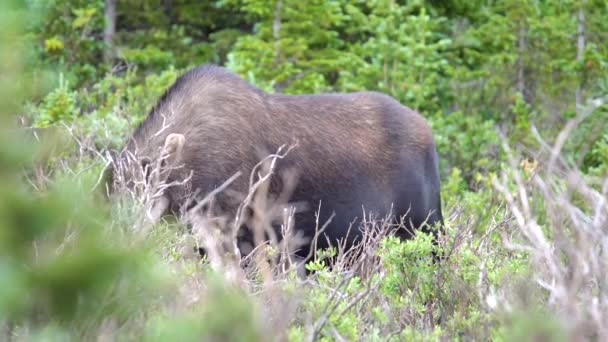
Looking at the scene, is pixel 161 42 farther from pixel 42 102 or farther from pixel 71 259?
pixel 71 259

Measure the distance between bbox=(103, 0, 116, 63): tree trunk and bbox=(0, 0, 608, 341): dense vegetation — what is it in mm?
39

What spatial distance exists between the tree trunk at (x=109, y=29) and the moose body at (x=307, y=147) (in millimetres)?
7796

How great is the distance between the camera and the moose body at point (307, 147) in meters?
7.40

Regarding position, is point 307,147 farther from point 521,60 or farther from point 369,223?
A: point 521,60

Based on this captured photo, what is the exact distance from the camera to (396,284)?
5.41m

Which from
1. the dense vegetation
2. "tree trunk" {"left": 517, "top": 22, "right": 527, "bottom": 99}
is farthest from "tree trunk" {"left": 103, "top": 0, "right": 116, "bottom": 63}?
"tree trunk" {"left": 517, "top": 22, "right": 527, "bottom": 99}

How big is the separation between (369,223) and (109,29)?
10372 mm

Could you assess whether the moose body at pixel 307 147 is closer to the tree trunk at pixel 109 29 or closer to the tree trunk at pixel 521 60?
the tree trunk at pixel 521 60

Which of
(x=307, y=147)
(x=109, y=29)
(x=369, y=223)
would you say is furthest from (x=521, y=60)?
(x=369, y=223)

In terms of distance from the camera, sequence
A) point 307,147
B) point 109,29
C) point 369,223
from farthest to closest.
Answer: point 109,29 → point 307,147 → point 369,223

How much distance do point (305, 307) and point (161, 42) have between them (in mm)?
12548

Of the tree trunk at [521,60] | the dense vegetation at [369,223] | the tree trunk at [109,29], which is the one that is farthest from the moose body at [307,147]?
the tree trunk at [109,29]

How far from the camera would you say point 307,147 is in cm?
811

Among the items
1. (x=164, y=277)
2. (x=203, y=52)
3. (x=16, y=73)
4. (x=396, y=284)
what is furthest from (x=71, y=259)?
(x=203, y=52)
